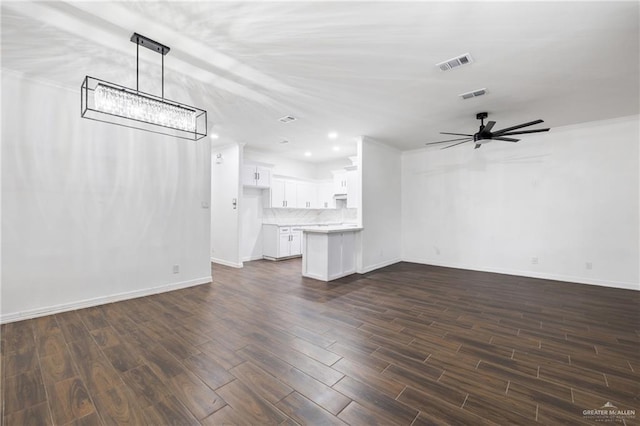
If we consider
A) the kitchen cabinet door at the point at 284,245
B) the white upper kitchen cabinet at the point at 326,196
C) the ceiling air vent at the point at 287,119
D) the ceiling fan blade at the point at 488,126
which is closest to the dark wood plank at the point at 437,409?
the ceiling fan blade at the point at 488,126

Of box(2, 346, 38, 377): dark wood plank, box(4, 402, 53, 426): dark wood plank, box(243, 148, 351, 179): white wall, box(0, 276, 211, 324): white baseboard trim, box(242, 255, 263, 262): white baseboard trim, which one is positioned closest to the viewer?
box(4, 402, 53, 426): dark wood plank

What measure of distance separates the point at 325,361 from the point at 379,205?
435 centimetres

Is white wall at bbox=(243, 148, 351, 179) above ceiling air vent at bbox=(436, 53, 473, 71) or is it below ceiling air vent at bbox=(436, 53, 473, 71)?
below

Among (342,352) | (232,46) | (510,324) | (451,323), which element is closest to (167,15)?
(232,46)

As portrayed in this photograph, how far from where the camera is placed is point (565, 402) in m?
1.81

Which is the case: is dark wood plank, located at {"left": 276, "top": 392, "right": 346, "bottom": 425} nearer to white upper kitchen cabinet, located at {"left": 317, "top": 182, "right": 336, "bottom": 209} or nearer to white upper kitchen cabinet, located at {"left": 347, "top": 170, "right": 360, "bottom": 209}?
white upper kitchen cabinet, located at {"left": 347, "top": 170, "right": 360, "bottom": 209}

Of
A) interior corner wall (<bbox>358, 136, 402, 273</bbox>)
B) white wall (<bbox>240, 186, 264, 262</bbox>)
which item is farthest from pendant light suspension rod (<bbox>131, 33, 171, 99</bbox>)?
white wall (<bbox>240, 186, 264, 262</bbox>)

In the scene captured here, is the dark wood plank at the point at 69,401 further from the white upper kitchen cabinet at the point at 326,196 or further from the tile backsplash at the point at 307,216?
the white upper kitchen cabinet at the point at 326,196

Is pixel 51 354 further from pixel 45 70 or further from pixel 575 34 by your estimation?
pixel 575 34

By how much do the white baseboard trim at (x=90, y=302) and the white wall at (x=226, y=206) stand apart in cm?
158

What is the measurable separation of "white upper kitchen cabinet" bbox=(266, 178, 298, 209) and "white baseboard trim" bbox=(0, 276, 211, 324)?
3187 millimetres

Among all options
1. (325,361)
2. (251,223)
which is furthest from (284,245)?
(325,361)

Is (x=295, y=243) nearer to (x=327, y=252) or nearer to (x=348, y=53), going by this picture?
(x=327, y=252)

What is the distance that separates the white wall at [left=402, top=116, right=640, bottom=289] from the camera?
4.56m
